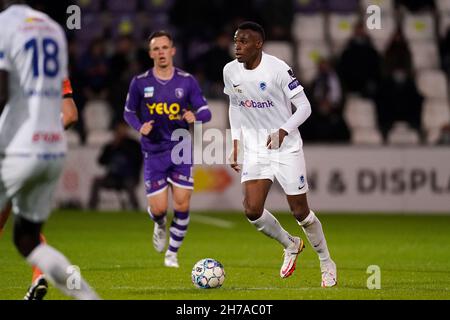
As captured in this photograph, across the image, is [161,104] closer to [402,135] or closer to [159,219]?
[159,219]

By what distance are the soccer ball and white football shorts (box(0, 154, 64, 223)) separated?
8.54ft

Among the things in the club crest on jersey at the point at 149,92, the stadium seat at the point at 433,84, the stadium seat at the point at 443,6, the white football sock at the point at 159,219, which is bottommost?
the white football sock at the point at 159,219

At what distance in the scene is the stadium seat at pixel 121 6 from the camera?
23047mm

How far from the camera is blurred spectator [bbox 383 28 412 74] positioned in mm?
21016

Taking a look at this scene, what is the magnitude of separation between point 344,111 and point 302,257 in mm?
8697

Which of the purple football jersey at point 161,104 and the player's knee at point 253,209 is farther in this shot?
the purple football jersey at point 161,104

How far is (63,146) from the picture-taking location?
720 cm

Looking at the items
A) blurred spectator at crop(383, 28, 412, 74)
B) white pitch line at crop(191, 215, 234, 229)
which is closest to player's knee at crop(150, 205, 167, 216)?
white pitch line at crop(191, 215, 234, 229)

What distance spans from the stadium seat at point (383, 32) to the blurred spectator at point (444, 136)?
Result: 2.83 metres

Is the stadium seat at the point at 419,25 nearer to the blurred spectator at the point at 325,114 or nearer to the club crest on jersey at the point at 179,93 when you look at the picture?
the blurred spectator at the point at 325,114

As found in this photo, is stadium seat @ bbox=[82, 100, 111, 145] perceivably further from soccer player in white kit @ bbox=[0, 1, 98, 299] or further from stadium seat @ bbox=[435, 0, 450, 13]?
soccer player in white kit @ bbox=[0, 1, 98, 299]

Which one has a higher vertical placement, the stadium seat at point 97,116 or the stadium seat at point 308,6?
the stadium seat at point 308,6

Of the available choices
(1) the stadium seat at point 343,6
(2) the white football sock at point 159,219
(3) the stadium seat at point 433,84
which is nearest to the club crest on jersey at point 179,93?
(2) the white football sock at point 159,219
